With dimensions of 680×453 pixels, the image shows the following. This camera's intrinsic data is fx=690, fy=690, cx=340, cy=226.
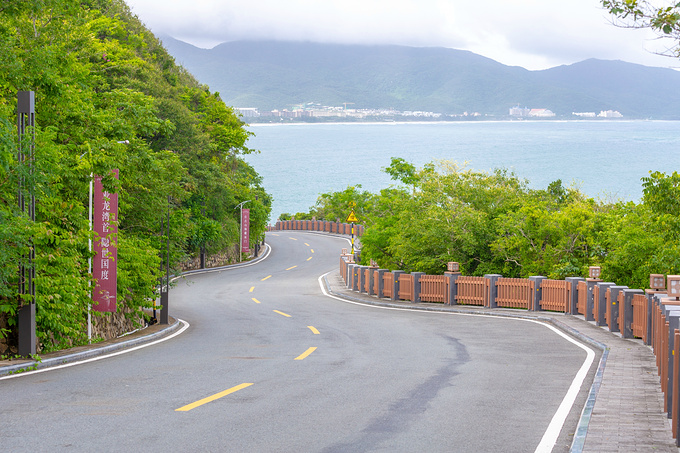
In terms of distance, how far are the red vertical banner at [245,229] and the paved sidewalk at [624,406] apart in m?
42.4

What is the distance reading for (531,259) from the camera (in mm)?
29516

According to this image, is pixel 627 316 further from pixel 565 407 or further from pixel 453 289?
pixel 453 289

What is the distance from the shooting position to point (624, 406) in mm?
9086

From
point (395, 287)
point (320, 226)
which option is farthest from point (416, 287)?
point (320, 226)

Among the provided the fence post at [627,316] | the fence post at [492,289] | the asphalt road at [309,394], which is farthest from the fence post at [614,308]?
the fence post at [492,289]

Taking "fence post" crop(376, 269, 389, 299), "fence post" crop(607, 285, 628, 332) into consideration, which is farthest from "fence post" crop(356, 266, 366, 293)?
"fence post" crop(607, 285, 628, 332)

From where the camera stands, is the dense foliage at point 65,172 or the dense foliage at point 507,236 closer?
the dense foliage at point 65,172

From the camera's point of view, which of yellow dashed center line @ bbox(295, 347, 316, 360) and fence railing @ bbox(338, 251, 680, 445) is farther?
yellow dashed center line @ bbox(295, 347, 316, 360)

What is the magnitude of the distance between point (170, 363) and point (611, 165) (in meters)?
182

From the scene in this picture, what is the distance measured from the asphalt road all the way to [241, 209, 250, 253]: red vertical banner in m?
37.6

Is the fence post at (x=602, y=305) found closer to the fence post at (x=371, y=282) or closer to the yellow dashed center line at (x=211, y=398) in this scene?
the yellow dashed center line at (x=211, y=398)

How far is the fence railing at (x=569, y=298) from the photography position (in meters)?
9.39

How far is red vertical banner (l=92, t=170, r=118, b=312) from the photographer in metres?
17.2

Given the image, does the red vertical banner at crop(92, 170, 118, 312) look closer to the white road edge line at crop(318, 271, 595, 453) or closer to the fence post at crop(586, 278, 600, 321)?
the white road edge line at crop(318, 271, 595, 453)
